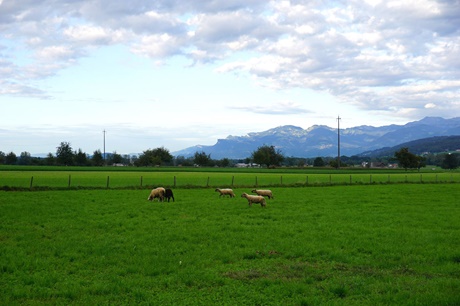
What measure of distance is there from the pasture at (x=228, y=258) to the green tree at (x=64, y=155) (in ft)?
509

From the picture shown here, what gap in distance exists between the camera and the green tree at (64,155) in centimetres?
16812

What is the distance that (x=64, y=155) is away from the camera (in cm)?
16838

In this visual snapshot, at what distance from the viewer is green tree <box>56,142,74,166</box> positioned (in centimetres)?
16812

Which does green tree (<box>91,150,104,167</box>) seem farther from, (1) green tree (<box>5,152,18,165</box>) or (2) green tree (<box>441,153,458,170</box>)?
(2) green tree (<box>441,153,458,170</box>)

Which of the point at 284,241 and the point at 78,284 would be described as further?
the point at 284,241

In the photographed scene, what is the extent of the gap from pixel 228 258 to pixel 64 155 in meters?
170

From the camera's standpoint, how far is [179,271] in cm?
1162

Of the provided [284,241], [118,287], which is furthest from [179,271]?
[284,241]

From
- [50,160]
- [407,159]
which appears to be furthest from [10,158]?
[407,159]

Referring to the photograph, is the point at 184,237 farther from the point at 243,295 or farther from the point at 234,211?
the point at 234,211

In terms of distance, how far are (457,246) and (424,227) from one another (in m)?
4.45

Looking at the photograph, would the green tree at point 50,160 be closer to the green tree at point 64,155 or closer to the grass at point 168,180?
the green tree at point 64,155

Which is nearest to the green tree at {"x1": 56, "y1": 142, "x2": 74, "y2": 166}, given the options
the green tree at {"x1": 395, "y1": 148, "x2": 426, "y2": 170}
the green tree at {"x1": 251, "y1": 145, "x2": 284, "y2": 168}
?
the green tree at {"x1": 251, "y1": 145, "x2": 284, "y2": 168}

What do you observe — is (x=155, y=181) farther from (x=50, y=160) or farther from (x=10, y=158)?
(x=10, y=158)
